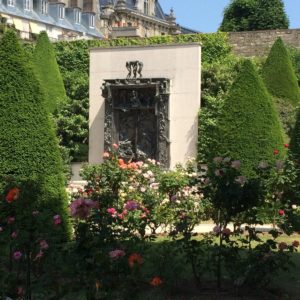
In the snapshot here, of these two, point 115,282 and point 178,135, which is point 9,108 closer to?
point 115,282

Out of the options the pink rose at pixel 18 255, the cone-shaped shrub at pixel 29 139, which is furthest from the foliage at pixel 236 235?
the cone-shaped shrub at pixel 29 139

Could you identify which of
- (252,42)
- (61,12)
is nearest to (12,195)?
(252,42)

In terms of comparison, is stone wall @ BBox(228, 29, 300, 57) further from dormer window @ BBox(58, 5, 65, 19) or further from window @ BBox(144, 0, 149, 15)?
window @ BBox(144, 0, 149, 15)

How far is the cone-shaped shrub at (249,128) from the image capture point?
12.5 m

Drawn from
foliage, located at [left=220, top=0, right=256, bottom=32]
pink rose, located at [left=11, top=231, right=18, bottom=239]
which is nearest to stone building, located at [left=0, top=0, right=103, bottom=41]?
foliage, located at [left=220, top=0, right=256, bottom=32]

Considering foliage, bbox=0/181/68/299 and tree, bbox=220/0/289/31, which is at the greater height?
tree, bbox=220/0/289/31

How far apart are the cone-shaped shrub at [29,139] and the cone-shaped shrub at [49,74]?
12583 mm

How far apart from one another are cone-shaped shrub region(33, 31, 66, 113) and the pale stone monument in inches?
186

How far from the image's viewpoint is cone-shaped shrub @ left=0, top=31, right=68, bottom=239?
322 inches

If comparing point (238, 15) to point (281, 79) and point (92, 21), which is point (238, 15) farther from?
point (281, 79)

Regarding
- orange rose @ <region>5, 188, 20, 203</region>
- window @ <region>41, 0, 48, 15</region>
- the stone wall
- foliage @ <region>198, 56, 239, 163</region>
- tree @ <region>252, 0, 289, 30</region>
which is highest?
window @ <region>41, 0, 48, 15</region>

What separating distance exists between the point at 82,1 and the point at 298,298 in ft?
185

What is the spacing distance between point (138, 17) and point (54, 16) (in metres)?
9.34

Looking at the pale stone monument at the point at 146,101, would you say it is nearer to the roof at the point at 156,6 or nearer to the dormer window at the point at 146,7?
the roof at the point at 156,6
